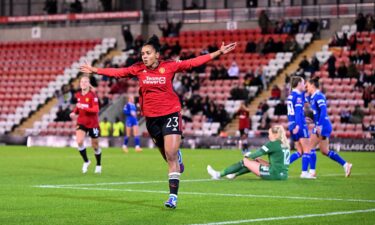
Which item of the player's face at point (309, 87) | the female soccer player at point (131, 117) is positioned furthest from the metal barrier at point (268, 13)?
the player's face at point (309, 87)

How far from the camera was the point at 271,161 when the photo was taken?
1973cm

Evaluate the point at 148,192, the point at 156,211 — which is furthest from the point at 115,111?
the point at 156,211

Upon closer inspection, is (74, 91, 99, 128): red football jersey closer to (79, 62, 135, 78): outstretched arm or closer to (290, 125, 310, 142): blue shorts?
(290, 125, 310, 142): blue shorts

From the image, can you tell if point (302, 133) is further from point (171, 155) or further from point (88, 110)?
point (171, 155)

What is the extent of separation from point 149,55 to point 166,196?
2.96 m

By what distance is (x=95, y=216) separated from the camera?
12.8m

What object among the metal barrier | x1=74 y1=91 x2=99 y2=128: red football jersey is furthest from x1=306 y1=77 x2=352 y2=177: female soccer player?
the metal barrier

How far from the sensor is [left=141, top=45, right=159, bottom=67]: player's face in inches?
560

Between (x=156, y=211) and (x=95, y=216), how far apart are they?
1064 mm

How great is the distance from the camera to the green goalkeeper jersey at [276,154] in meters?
19.1

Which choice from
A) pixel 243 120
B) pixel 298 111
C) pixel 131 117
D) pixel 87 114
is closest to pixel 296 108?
pixel 298 111

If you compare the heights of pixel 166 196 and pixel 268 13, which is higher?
pixel 268 13

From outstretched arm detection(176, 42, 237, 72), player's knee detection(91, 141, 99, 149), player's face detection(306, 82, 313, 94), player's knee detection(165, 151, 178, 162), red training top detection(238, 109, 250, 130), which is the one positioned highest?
outstretched arm detection(176, 42, 237, 72)

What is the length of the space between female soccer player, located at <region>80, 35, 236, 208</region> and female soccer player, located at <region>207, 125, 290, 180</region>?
5002 millimetres
